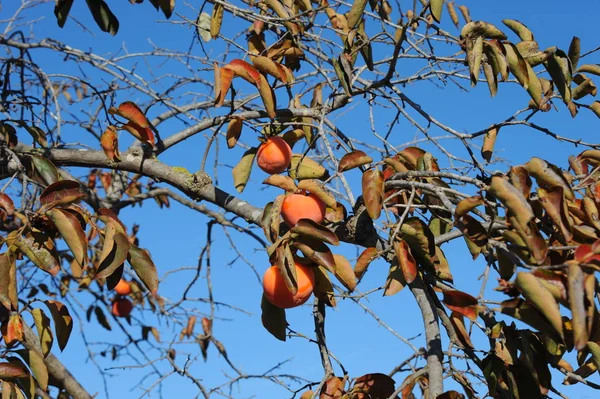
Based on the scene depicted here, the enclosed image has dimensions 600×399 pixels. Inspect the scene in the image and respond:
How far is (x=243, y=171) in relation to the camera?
6.08 ft

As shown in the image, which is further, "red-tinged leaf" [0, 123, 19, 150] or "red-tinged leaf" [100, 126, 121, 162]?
"red-tinged leaf" [0, 123, 19, 150]

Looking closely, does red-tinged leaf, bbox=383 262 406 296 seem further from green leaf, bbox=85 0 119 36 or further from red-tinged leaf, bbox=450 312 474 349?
green leaf, bbox=85 0 119 36

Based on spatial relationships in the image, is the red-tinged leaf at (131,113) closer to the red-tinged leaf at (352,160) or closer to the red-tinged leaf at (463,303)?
the red-tinged leaf at (352,160)

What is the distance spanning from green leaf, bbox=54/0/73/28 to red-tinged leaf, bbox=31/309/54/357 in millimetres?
910

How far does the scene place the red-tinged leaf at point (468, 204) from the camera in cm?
118

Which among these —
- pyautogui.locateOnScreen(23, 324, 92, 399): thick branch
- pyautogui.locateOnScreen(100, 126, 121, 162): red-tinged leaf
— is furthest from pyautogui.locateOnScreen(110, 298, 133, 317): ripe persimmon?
pyautogui.locateOnScreen(100, 126, 121, 162): red-tinged leaf

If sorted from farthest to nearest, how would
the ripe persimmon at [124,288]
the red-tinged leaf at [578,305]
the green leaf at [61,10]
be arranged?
1. the ripe persimmon at [124,288]
2. the green leaf at [61,10]
3. the red-tinged leaf at [578,305]

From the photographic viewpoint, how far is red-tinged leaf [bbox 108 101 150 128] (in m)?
1.89

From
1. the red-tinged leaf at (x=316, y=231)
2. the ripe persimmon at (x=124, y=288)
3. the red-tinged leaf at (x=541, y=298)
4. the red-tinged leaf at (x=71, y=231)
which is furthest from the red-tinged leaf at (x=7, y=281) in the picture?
the ripe persimmon at (x=124, y=288)

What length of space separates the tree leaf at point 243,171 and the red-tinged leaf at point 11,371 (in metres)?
0.70

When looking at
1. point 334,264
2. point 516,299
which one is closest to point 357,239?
point 334,264

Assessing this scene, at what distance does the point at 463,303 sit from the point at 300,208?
0.41 meters

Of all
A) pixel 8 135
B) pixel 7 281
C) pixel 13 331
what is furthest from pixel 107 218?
pixel 8 135

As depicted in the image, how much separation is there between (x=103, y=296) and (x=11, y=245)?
230 centimetres
